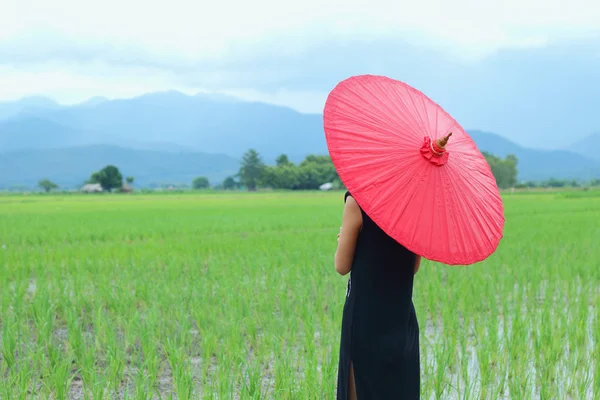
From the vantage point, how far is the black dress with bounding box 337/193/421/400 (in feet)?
5.64

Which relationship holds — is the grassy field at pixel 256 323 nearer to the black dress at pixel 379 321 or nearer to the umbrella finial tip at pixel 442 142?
the black dress at pixel 379 321

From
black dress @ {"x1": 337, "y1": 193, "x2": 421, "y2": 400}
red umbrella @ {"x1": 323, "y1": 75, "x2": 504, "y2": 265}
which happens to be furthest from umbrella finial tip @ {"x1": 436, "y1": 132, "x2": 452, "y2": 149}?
black dress @ {"x1": 337, "y1": 193, "x2": 421, "y2": 400}

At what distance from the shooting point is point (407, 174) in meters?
1.64

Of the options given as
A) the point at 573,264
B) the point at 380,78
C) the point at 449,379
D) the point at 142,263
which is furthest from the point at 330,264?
the point at 380,78

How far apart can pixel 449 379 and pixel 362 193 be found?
1.94 meters

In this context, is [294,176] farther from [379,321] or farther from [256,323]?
[379,321]

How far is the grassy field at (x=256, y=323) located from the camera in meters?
2.87

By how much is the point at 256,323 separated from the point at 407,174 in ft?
8.95

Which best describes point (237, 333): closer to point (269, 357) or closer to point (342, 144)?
point (269, 357)

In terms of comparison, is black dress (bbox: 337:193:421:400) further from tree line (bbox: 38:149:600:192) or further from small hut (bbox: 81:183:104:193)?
small hut (bbox: 81:183:104:193)

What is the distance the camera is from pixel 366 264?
1.72 meters

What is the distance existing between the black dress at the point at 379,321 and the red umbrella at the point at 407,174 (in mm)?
121

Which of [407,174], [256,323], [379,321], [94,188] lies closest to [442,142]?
[407,174]

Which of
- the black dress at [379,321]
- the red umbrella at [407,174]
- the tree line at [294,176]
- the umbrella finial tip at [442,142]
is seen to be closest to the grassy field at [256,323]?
the black dress at [379,321]
